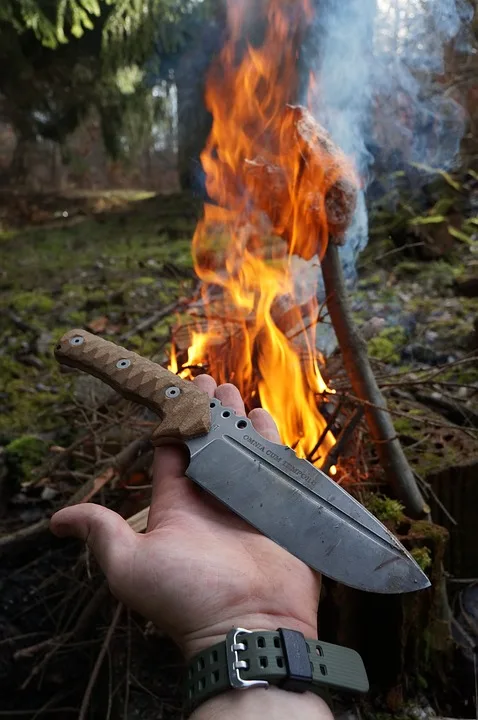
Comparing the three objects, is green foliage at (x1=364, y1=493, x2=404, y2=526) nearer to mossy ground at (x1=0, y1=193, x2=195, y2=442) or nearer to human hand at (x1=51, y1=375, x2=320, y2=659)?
human hand at (x1=51, y1=375, x2=320, y2=659)

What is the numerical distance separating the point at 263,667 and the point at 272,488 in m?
0.51

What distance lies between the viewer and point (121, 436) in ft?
9.87

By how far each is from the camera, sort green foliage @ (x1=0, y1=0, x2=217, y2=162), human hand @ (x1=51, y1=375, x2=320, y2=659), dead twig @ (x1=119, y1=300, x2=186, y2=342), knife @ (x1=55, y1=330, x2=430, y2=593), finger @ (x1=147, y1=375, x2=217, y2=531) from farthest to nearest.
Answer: green foliage @ (x1=0, y1=0, x2=217, y2=162) → dead twig @ (x1=119, y1=300, x2=186, y2=342) → finger @ (x1=147, y1=375, x2=217, y2=531) → knife @ (x1=55, y1=330, x2=430, y2=593) → human hand @ (x1=51, y1=375, x2=320, y2=659)

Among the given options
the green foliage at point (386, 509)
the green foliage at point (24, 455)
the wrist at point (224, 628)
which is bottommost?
the green foliage at point (24, 455)

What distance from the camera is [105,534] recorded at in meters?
1.45

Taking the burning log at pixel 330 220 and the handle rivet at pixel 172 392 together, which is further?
the burning log at pixel 330 220

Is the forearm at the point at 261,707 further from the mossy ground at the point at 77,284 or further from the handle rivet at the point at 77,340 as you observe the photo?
the mossy ground at the point at 77,284

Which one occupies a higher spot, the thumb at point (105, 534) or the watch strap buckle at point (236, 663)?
the thumb at point (105, 534)

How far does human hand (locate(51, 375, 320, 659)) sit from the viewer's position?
4.54 ft

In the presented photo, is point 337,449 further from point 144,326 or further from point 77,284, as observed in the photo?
point 77,284

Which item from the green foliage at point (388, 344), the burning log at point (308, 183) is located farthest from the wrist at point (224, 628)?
the green foliage at point (388, 344)

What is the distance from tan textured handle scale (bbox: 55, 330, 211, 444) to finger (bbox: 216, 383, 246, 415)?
153 millimetres

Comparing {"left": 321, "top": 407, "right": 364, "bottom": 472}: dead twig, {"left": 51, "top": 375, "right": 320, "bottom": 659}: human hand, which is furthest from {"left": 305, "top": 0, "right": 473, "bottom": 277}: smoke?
{"left": 51, "top": 375, "right": 320, "bottom": 659}: human hand

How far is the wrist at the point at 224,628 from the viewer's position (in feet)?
4.55
